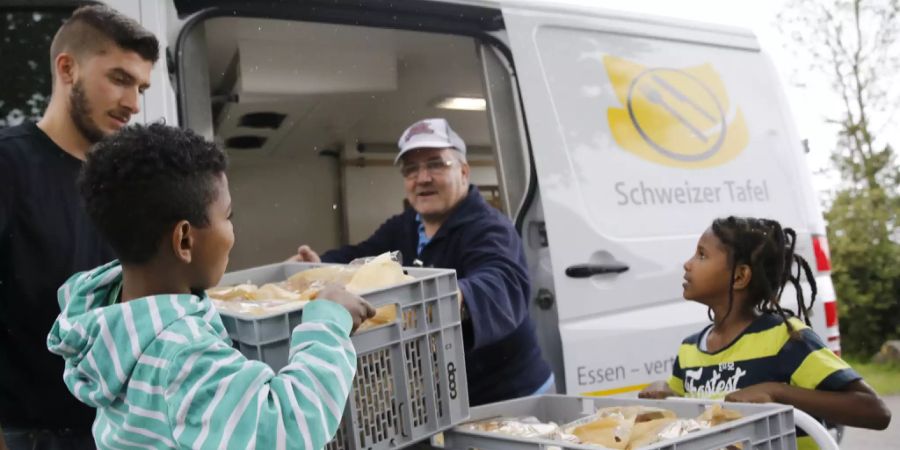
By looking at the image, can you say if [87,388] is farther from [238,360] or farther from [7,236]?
[7,236]

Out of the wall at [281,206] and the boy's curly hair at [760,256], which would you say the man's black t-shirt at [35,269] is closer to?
the boy's curly hair at [760,256]

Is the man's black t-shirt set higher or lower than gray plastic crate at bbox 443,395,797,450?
higher

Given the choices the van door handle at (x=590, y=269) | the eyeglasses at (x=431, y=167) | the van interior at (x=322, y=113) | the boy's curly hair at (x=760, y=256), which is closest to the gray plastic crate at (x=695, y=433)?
the boy's curly hair at (x=760, y=256)

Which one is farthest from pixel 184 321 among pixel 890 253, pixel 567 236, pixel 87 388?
pixel 890 253

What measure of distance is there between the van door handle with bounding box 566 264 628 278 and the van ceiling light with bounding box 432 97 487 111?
5.95ft

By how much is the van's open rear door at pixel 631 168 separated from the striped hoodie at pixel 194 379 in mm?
1968

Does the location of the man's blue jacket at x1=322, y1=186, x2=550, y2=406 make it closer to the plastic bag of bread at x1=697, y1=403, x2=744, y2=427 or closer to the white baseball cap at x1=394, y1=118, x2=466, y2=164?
the white baseball cap at x1=394, y1=118, x2=466, y2=164

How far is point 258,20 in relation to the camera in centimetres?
363

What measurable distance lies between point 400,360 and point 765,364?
1.01 m

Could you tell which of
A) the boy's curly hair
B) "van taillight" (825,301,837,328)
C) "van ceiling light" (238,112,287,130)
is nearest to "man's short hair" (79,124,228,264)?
the boy's curly hair

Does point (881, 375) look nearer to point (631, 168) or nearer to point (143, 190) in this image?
point (631, 168)

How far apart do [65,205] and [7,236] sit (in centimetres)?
14

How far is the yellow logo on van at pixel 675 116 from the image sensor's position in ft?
12.1

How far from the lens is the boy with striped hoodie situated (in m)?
1.37
